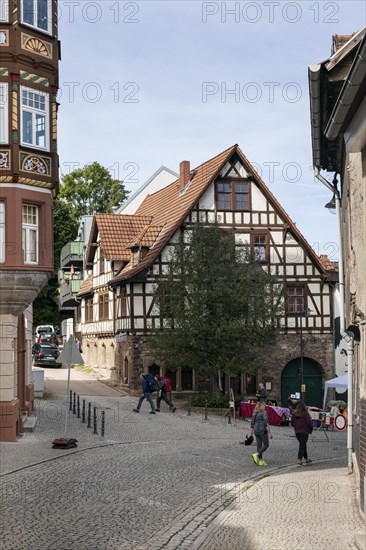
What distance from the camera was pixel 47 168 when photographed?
2392 centimetres

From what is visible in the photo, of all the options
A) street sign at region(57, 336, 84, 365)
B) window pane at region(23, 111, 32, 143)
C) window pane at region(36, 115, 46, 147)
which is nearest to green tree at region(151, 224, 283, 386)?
street sign at region(57, 336, 84, 365)

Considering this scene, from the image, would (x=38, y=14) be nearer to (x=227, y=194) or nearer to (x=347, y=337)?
(x=347, y=337)

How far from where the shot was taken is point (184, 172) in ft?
159

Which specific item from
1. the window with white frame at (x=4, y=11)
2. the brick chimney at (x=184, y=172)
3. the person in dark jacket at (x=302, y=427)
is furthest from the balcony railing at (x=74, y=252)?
the person in dark jacket at (x=302, y=427)

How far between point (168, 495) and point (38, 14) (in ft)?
48.3

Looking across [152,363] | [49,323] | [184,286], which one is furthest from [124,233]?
[49,323]

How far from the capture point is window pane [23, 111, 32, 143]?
23395mm

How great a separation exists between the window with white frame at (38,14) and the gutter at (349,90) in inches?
566

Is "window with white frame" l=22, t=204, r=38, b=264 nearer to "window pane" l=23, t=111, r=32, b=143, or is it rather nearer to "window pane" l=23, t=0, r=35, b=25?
"window pane" l=23, t=111, r=32, b=143

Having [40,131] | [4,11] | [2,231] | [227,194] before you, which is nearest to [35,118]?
[40,131]

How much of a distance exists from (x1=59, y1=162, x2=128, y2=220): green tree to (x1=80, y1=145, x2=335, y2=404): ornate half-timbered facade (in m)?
26.0

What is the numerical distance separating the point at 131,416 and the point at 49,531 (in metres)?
19.8

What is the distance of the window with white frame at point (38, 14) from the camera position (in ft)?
77.7

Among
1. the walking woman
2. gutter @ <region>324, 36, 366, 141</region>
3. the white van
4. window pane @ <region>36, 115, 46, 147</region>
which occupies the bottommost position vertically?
the walking woman
